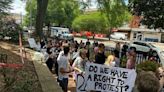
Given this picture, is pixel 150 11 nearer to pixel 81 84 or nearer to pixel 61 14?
pixel 81 84

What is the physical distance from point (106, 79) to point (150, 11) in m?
16.3

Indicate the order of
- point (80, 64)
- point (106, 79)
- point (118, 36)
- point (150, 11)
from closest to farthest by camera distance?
point (106, 79), point (80, 64), point (150, 11), point (118, 36)

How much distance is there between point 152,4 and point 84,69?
15450 mm

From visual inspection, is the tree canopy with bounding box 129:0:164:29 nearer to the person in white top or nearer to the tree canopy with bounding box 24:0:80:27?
the person in white top

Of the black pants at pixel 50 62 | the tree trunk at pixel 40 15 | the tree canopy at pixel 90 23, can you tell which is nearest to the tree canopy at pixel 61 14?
the tree canopy at pixel 90 23

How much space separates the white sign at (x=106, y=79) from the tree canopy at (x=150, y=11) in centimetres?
1563

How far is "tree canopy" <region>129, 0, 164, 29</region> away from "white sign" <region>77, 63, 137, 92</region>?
15.6 metres

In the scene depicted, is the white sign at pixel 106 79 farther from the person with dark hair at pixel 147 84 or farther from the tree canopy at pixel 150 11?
the tree canopy at pixel 150 11

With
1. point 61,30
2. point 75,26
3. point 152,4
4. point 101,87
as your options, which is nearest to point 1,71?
point 101,87

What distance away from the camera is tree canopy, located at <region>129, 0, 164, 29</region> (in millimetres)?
24453

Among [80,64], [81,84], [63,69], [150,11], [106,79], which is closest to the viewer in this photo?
[106,79]

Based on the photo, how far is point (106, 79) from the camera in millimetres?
9312

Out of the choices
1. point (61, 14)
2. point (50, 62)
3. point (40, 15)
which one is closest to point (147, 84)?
point (50, 62)

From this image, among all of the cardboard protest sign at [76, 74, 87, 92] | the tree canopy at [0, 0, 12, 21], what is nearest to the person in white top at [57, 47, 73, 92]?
the cardboard protest sign at [76, 74, 87, 92]
